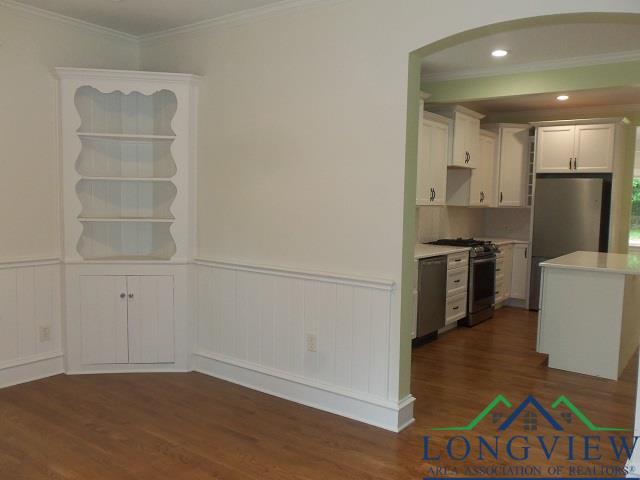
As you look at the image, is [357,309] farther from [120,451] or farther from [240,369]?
[120,451]

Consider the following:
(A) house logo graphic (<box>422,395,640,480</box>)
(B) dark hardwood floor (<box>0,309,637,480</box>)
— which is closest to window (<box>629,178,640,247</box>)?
(B) dark hardwood floor (<box>0,309,637,480</box>)

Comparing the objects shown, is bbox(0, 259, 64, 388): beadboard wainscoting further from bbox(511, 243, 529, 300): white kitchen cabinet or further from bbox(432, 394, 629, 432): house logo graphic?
bbox(511, 243, 529, 300): white kitchen cabinet

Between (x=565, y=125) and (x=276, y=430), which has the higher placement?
(x=565, y=125)

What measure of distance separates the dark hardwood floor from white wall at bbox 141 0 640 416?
0.47 metres

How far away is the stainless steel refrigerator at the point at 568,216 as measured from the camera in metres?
6.32

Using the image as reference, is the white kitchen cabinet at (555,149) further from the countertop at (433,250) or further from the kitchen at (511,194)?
the countertop at (433,250)

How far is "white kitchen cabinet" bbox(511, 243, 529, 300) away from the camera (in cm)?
686

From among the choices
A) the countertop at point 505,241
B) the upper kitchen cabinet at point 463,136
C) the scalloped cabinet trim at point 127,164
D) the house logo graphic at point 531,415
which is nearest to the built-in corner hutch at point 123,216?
the scalloped cabinet trim at point 127,164

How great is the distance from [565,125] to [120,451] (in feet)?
19.7

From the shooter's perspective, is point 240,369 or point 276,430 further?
point 240,369

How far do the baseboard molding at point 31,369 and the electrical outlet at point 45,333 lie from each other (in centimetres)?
12

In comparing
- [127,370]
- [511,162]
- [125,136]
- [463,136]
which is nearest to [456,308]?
[463,136]

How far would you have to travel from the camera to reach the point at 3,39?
11.8 feet

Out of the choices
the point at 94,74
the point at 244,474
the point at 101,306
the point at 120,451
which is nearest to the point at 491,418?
the point at 244,474
